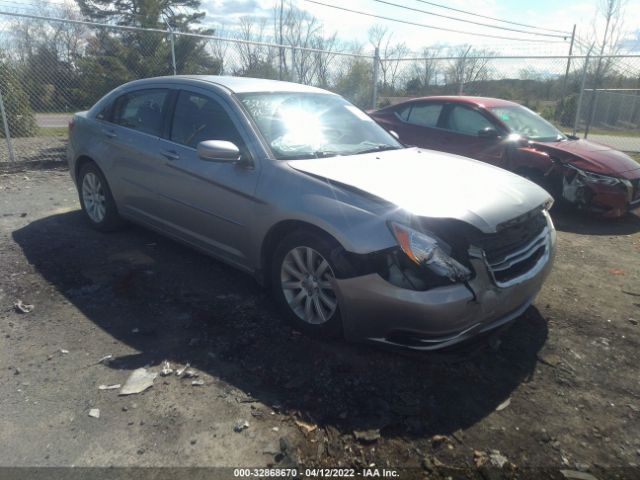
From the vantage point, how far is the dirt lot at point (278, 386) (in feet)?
7.75

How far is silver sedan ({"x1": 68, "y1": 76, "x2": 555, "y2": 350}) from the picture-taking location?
283cm

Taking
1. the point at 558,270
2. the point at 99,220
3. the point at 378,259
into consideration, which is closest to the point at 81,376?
the point at 378,259

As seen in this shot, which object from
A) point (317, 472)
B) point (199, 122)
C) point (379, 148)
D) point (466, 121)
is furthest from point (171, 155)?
point (466, 121)

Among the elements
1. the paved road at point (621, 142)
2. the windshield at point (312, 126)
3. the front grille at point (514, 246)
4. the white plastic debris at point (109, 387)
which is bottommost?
the white plastic debris at point (109, 387)

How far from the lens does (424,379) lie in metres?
2.91

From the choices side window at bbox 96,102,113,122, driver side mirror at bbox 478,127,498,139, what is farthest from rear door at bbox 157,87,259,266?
driver side mirror at bbox 478,127,498,139

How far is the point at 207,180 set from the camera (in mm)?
Answer: 3871

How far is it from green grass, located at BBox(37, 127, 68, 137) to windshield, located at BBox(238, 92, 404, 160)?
1099cm

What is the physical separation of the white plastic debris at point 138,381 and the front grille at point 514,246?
6.88ft

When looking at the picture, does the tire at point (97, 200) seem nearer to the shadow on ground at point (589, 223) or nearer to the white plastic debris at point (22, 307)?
the white plastic debris at point (22, 307)

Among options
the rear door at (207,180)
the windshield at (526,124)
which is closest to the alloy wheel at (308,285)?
the rear door at (207,180)

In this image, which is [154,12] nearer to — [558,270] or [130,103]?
[130,103]

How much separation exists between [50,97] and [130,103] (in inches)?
282

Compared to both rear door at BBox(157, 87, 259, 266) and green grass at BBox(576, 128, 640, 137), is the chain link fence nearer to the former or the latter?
green grass at BBox(576, 128, 640, 137)
